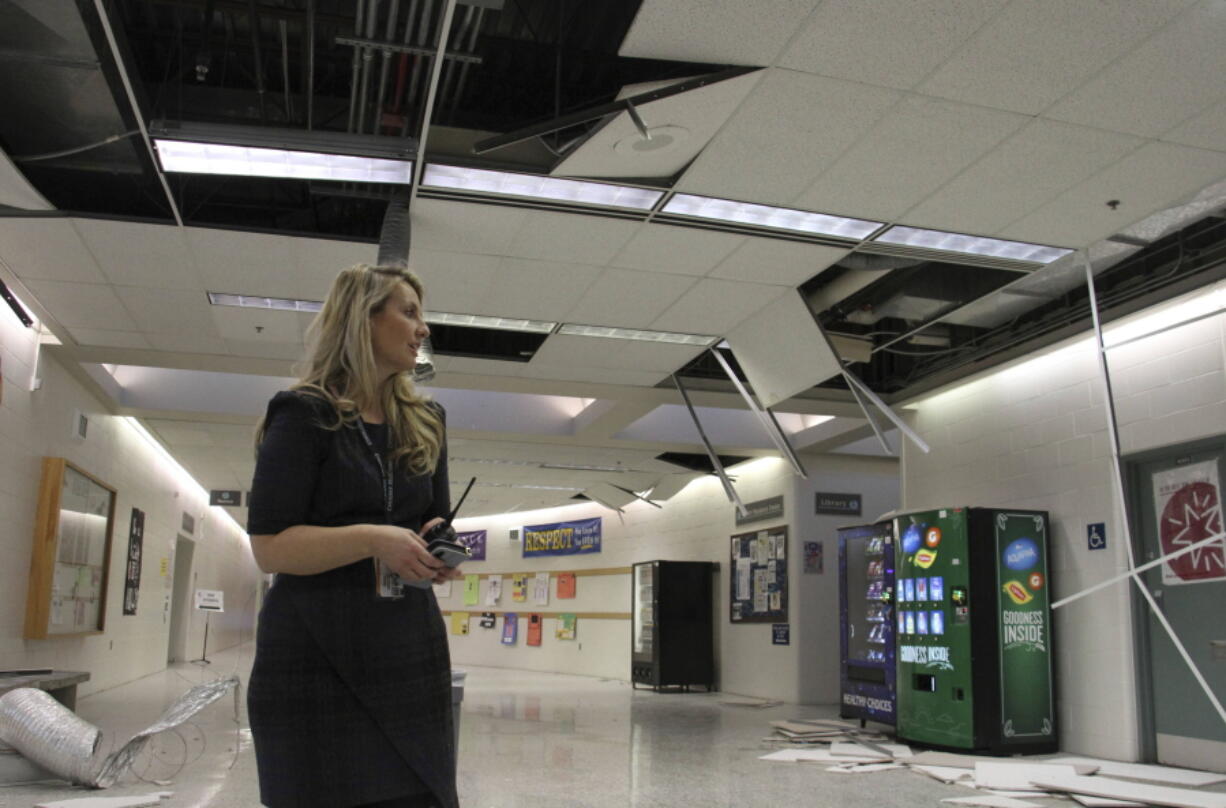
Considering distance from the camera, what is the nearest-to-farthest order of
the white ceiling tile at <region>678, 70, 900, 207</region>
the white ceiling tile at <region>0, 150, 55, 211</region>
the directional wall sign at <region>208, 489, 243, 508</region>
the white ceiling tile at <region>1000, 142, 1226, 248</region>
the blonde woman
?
the blonde woman, the white ceiling tile at <region>678, 70, 900, 207</region>, the white ceiling tile at <region>1000, 142, 1226, 248</region>, the white ceiling tile at <region>0, 150, 55, 211</region>, the directional wall sign at <region>208, 489, 243, 508</region>

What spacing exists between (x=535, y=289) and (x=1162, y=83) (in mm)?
3822

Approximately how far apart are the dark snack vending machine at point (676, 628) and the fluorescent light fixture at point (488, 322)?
21.3ft

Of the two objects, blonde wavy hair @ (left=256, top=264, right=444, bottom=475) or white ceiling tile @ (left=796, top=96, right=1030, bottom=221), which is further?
white ceiling tile @ (left=796, top=96, right=1030, bottom=221)

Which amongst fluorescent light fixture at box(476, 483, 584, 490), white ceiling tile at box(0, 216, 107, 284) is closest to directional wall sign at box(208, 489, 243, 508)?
fluorescent light fixture at box(476, 483, 584, 490)

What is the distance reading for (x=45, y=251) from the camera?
605 centimetres

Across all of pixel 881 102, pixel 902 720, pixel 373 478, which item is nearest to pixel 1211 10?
pixel 881 102

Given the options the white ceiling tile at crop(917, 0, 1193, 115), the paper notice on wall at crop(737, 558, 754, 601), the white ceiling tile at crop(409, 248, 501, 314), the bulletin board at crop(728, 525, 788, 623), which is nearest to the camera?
the white ceiling tile at crop(917, 0, 1193, 115)

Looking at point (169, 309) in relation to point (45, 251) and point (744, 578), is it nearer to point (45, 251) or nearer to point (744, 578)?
point (45, 251)

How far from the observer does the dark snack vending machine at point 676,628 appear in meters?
12.9

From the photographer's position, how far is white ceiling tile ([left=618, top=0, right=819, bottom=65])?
353cm

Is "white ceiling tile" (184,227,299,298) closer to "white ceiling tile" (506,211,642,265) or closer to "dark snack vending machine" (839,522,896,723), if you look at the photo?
"white ceiling tile" (506,211,642,265)

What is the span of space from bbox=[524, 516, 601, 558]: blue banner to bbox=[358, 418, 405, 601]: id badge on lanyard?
612 inches

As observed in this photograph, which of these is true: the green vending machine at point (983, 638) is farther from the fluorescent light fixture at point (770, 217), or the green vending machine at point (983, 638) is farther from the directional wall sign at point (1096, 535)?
the fluorescent light fixture at point (770, 217)

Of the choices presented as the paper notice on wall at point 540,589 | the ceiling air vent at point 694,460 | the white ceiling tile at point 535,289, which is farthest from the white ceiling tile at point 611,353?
the paper notice on wall at point 540,589
